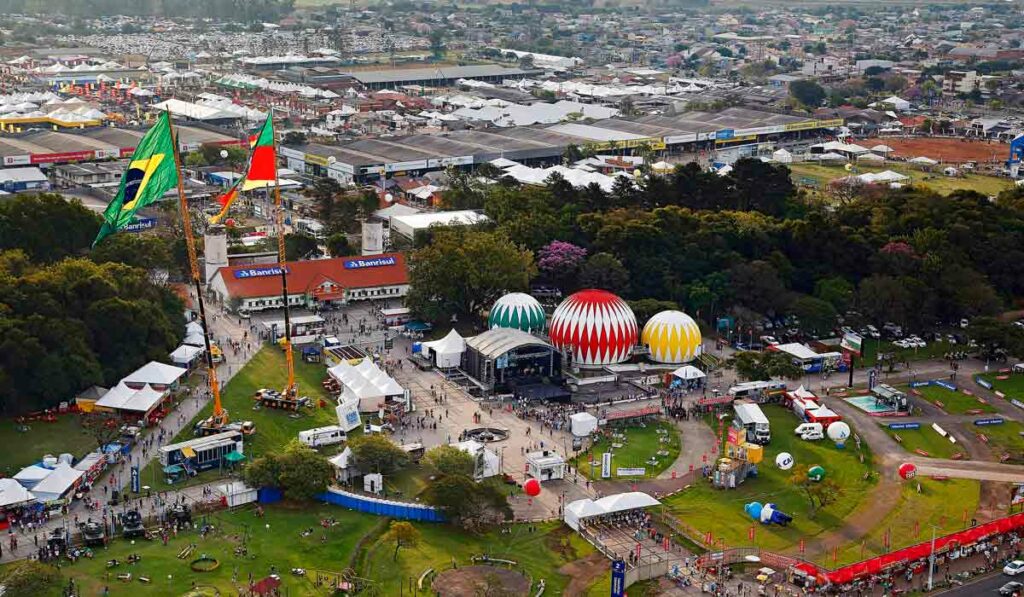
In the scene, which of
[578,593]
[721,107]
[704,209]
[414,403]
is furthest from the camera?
[721,107]

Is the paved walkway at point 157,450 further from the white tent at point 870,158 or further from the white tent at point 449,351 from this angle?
the white tent at point 870,158

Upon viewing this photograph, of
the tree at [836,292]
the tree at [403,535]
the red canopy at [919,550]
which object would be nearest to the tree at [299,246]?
the tree at [836,292]

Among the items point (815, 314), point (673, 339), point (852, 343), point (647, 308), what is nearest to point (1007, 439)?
point (852, 343)

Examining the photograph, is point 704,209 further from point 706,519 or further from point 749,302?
point 706,519

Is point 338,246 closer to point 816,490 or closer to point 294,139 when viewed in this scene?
point 816,490

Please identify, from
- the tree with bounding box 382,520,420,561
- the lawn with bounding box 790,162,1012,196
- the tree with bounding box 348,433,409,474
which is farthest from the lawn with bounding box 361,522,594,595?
the lawn with bounding box 790,162,1012,196

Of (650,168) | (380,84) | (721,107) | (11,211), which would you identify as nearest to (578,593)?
(11,211)

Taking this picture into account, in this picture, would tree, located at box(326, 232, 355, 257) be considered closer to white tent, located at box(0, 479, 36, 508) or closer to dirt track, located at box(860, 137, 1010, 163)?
white tent, located at box(0, 479, 36, 508)
